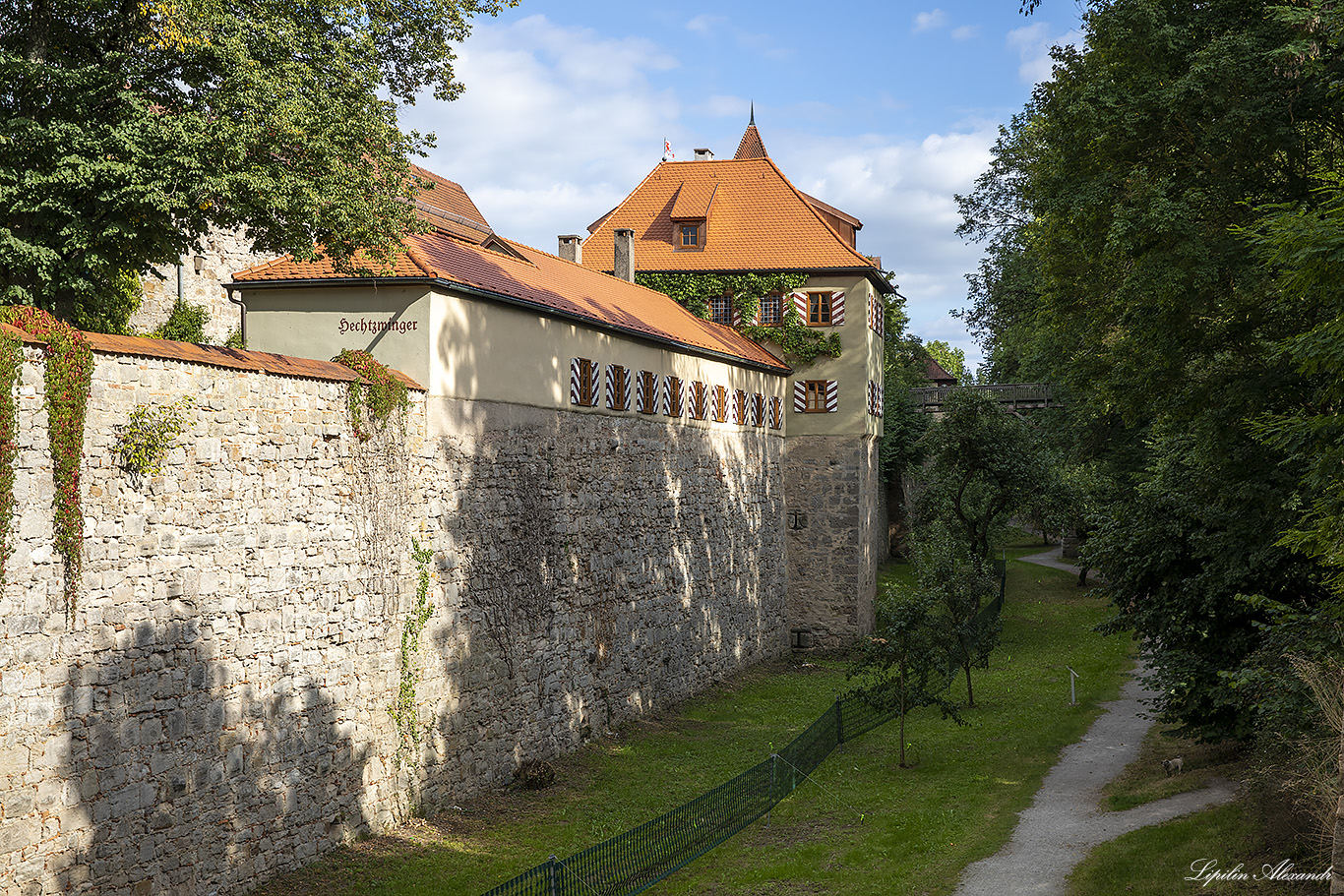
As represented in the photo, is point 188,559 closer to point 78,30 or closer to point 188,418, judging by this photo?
point 188,418

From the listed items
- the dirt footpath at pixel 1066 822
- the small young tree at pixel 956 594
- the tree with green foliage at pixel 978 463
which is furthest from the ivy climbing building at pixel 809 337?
the dirt footpath at pixel 1066 822

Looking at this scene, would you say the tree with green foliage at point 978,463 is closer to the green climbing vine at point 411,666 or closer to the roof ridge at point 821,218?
the roof ridge at point 821,218

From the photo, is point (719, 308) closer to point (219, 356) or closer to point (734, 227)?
point (734, 227)

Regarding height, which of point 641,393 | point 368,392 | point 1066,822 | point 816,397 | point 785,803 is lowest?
point 785,803

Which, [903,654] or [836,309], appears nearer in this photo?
[903,654]

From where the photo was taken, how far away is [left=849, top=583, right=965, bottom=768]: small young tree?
60.9 feet

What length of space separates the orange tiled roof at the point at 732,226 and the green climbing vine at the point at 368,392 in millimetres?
17789

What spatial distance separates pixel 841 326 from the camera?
101 feet

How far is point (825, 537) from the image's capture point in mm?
30562

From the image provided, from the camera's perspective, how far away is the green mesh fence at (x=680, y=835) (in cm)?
1162

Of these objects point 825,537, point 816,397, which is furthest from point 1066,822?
point 816,397

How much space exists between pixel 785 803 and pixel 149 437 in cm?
1106

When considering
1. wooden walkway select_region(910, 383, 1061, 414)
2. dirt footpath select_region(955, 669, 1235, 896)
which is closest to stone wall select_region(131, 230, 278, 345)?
dirt footpath select_region(955, 669, 1235, 896)

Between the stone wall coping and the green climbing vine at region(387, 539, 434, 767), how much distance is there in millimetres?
2861
